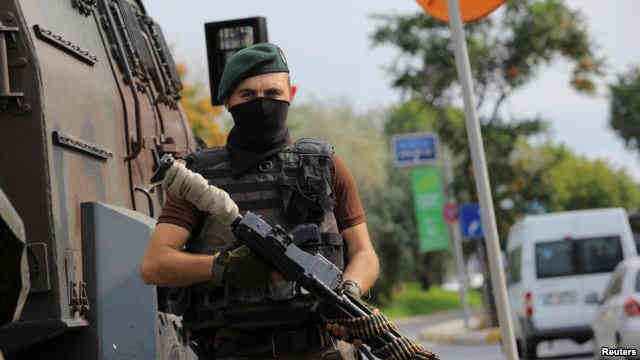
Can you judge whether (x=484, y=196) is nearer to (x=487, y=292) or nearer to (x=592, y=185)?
(x=487, y=292)

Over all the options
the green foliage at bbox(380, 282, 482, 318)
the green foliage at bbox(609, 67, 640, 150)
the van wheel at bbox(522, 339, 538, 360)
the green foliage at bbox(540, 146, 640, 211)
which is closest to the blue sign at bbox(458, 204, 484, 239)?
the van wheel at bbox(522, 339, 538, 360)

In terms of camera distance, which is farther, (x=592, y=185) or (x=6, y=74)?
(x=592, y=185)

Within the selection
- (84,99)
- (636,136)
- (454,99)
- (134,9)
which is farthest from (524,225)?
(636,136)

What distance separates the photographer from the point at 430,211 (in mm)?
37188

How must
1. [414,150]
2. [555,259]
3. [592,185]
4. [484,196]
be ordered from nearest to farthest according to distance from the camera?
[484,196], [555,259], [414,150], [592,185]

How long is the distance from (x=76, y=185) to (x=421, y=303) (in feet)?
192

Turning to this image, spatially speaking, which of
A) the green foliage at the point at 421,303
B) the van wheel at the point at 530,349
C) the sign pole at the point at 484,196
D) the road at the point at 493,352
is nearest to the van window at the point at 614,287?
the road at the point at 493,352

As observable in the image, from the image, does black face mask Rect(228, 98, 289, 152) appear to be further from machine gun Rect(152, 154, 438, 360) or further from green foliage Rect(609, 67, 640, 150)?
green foliage Rect(609, 67, 640, 150)

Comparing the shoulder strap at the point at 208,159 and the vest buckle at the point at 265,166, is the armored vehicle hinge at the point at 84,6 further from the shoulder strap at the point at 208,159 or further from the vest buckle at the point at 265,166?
the vest buckle at the point at 265,166

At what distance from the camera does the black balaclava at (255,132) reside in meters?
4.42

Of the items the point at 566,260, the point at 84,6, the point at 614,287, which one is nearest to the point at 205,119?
the point at 566,260

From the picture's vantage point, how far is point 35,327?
15.8ft

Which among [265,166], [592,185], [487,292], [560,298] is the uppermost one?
[592,185]

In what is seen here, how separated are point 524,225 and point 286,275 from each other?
18838 mm
